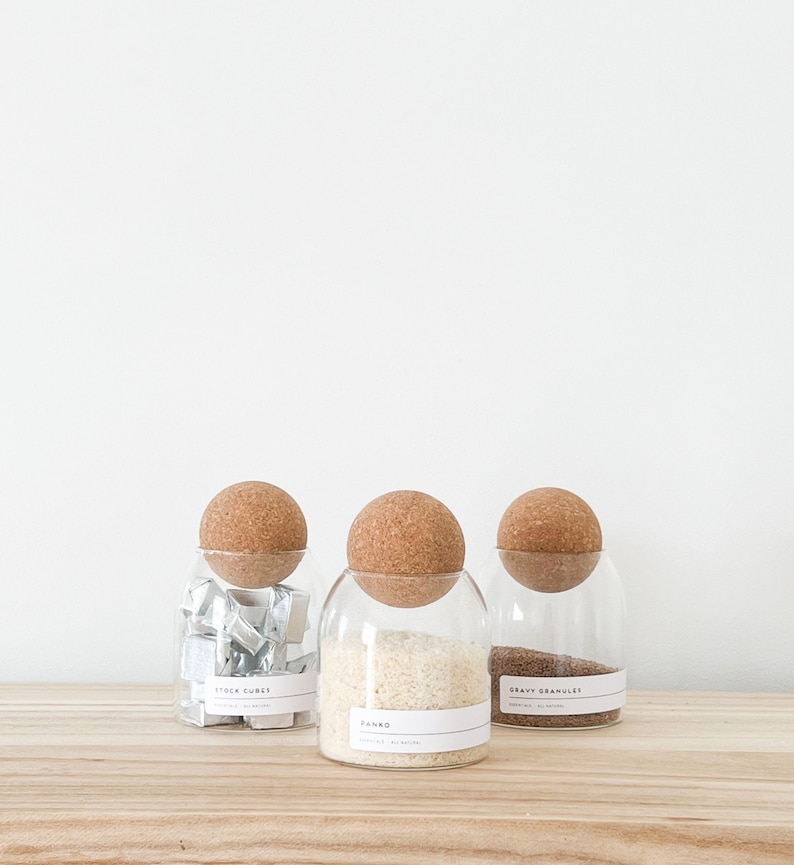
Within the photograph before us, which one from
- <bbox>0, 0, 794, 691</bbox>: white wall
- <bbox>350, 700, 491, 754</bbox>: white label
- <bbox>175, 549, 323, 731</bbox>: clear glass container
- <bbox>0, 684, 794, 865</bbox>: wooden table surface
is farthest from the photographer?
<bbox>0, 0, 794, 691</bbox>: white wall

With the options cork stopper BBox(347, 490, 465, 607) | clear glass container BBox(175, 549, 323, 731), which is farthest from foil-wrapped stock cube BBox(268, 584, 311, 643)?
cork stopper BBox(347, 490, 465, 607)

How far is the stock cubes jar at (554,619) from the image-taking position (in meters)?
0.79

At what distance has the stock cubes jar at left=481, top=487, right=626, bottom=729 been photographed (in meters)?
0.79

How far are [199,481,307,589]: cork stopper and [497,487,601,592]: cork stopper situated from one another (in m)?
0.19

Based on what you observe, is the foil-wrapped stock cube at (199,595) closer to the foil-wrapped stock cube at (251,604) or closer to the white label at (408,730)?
the foil-wrapped stock cube at (251,604)

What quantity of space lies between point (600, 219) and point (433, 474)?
318 mm

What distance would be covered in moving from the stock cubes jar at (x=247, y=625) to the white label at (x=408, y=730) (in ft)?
0.40

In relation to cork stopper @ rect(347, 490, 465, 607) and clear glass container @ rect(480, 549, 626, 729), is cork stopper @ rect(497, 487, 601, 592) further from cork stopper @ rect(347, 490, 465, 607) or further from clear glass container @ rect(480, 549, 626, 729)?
cork stopper @ rect(347, 490, 465, 607)

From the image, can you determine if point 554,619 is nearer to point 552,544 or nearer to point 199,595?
point 552,544

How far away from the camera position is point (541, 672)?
0.80 meters

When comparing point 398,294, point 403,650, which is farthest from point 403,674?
point 398,294

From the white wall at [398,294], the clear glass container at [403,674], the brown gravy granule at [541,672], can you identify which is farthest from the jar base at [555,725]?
the white wall at [398,294]

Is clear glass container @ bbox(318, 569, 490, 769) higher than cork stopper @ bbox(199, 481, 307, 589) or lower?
lower

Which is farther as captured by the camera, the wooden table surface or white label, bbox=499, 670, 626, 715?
white label, bbox=499, 670, 626, 715
